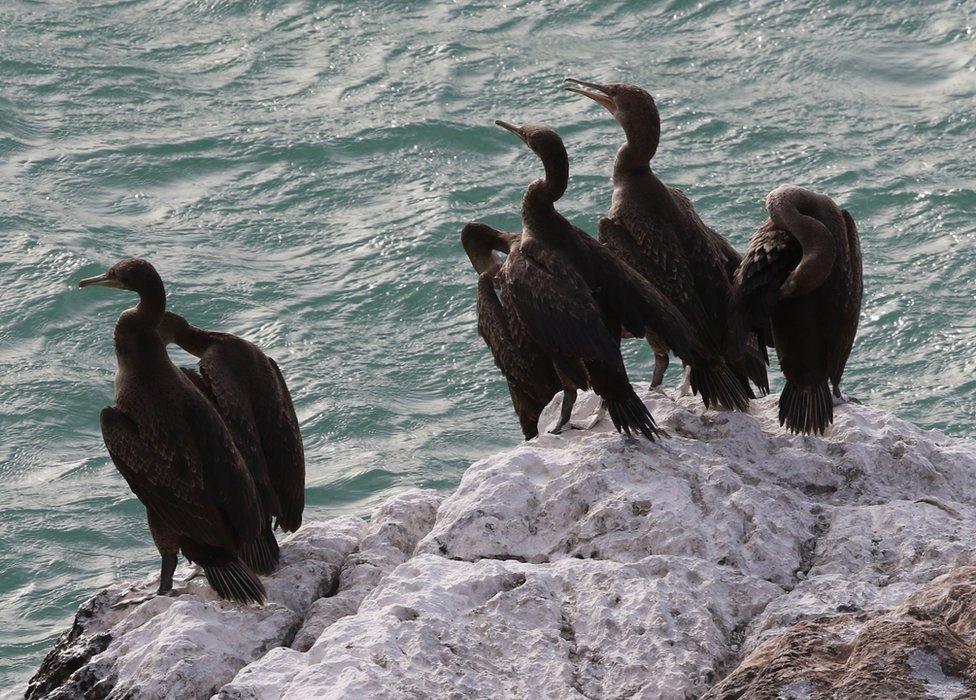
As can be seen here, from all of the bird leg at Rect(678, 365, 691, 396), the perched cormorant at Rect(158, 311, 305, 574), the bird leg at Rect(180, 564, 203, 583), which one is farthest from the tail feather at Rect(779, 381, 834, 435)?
the bird leg at Rect(180, 564, 203, 583)

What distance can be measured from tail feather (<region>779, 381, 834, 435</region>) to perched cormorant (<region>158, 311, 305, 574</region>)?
2183mm

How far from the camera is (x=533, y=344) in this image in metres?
8.00

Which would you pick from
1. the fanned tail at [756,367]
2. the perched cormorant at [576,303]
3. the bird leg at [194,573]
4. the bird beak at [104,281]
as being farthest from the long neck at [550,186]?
Answer: the bird leg at [194,573]

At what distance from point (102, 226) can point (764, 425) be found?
10.4m

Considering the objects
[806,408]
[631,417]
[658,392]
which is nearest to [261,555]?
[631,417]

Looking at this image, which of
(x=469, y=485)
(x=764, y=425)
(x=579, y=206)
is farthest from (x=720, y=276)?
(x=579, y=206)

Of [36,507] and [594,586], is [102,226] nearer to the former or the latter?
[36,507]

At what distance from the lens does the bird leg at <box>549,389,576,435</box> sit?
770 centimetres

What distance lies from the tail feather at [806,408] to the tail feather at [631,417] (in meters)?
0.59

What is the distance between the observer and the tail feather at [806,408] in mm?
7455

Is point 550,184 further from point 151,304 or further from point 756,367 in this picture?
point 151,304

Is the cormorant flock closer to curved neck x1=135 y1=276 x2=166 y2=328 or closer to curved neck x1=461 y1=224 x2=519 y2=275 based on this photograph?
curved neck x1=135 y1=276 x2=166 y2=328

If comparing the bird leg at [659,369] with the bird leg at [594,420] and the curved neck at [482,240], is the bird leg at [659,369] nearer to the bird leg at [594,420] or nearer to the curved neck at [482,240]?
the bird leg at [594,420]

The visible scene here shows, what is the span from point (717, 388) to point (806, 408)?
42 centimetres
